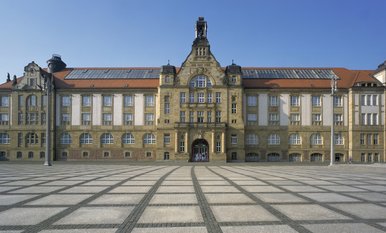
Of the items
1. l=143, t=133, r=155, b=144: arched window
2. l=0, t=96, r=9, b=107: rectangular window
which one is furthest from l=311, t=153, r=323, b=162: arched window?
l=0, t=96, r=9, b=107: rectangular window

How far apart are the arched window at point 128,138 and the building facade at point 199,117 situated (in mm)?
191

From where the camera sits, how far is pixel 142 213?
9.82m

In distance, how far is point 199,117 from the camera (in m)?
54.7

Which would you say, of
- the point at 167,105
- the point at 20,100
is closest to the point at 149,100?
the point at 167,105

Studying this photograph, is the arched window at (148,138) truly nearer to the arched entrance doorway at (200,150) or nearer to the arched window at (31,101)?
the arched entrance doorway at (200,150)

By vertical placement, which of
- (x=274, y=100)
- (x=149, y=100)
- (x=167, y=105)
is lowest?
(x=167, y=105)

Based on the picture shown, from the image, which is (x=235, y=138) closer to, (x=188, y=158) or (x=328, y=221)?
(x=188, y=158)

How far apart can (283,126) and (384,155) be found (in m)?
19.3

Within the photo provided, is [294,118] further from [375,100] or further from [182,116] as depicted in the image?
[182,116]

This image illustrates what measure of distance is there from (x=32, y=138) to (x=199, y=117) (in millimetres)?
32226

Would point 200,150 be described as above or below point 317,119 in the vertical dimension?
below

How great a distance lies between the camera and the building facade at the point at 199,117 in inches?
2146

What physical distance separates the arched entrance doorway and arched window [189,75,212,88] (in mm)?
10219

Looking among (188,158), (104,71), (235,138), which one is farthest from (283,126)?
(104,71)
